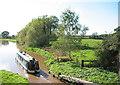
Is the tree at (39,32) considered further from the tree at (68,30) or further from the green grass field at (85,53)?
the tree at (68,30)

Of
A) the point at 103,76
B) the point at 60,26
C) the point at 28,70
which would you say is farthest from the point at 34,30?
the point at 103,76

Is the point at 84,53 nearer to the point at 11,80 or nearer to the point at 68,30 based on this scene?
the point at 68,30

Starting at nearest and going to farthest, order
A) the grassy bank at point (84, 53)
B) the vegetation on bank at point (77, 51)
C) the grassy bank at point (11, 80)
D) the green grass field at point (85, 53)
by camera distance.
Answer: the grassy bank at point (11, 80) < the vegetation on bank at point (77, 51) < the green grass field at point (85, 53) < the grassy bank at point (84, 53)

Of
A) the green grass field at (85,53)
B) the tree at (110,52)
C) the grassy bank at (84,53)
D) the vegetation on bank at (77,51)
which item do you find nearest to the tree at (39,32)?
the green grass field at (85,53)

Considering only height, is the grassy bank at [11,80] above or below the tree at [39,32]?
below

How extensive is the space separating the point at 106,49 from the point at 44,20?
3187cm

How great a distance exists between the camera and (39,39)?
38.1 m

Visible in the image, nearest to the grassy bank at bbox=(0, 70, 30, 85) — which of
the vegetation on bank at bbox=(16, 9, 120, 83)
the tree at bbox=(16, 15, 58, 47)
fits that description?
the vegetation on bank at bbox=(16, 9, 120, 83)

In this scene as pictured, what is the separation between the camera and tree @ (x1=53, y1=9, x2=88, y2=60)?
682 inches

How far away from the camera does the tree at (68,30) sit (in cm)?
1733

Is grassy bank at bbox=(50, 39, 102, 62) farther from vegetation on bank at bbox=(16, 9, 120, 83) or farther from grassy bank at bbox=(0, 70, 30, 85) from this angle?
grassy bank at bbox=(0, 70, 30, 85)

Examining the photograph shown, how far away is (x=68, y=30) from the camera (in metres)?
18.1

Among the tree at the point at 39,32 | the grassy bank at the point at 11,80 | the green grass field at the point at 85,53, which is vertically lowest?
the grassy bank at the point at 11,80

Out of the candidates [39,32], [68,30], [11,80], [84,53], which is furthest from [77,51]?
[39,32]
